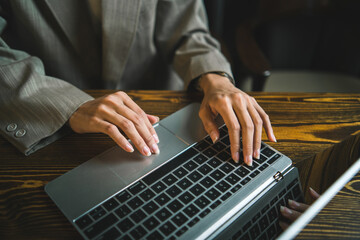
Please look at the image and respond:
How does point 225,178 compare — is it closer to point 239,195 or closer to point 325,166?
point 239,195

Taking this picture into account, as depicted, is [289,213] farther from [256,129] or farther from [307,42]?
[307,42]

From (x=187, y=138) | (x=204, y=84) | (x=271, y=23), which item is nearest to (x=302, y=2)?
Answer: (x=271, y=23)

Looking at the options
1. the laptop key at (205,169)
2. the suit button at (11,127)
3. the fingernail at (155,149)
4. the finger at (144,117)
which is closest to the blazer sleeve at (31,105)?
the suit button at (11,127)

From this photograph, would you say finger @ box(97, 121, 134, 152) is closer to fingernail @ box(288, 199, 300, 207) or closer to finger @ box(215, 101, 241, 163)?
finger @ box(215, 101, 241, 163)

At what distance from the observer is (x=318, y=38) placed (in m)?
1.23

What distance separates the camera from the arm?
51 centimetres

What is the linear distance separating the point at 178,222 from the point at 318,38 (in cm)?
121

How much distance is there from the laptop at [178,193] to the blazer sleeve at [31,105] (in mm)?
124

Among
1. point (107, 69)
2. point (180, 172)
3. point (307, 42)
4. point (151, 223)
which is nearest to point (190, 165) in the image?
point (180, 172)

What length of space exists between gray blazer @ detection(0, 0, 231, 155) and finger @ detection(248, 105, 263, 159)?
19cm

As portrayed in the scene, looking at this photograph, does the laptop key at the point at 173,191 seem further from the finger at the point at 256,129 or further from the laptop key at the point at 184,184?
the finger at the point at 256,129

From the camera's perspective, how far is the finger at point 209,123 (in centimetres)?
51

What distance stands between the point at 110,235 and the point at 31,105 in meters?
0.35

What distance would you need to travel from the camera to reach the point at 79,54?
2.58 ft
